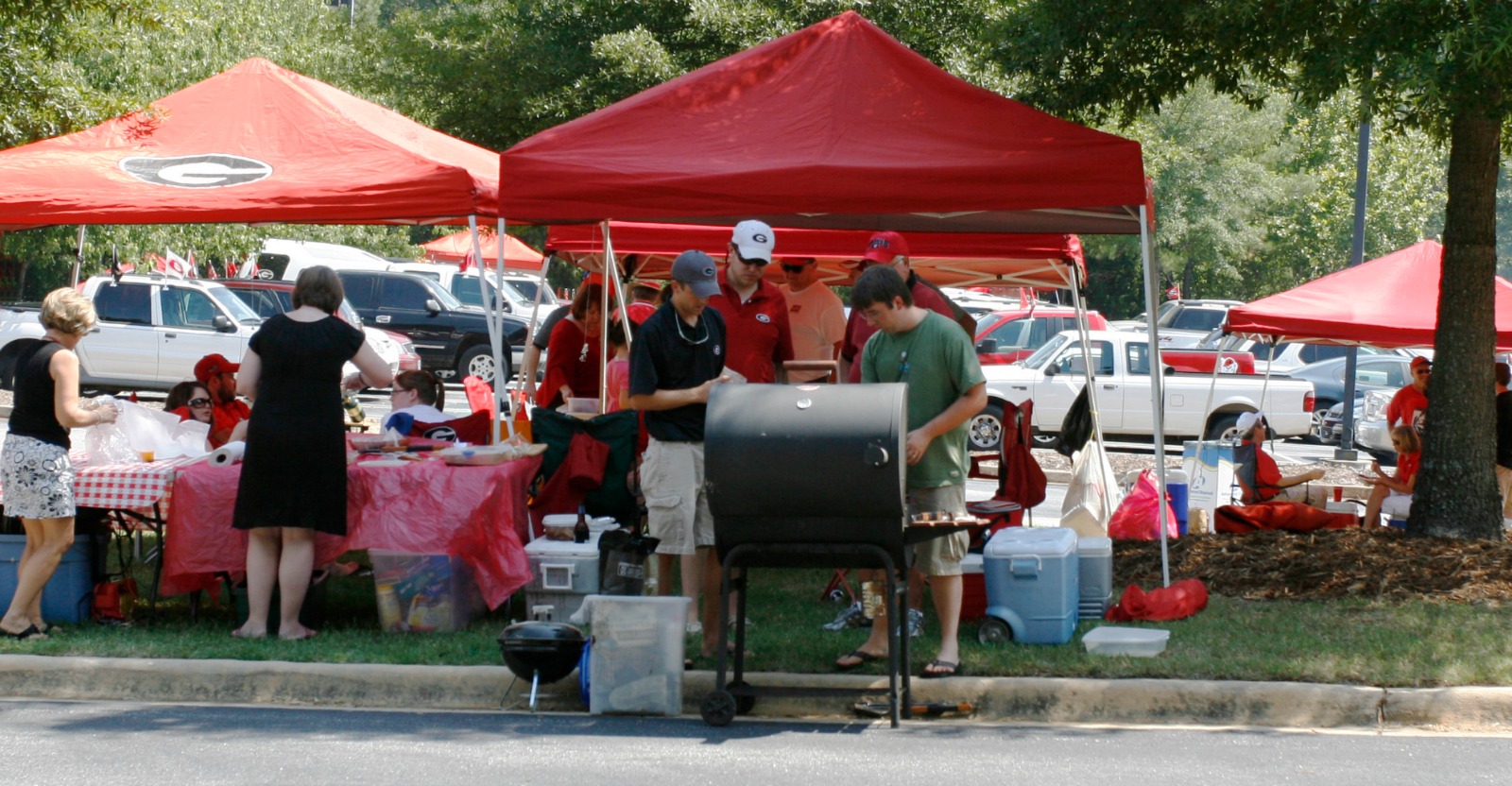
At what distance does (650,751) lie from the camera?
5.54 meters

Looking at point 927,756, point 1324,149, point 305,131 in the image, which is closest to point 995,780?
point 927,756

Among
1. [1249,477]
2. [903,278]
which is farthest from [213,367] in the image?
[1249,477]

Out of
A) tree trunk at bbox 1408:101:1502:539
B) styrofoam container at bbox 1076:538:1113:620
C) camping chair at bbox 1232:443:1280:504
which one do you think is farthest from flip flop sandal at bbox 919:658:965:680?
camping chair at bbox 1232:443:1280:504

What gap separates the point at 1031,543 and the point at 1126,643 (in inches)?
25.1

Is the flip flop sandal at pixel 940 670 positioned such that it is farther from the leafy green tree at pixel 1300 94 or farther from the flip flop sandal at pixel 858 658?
the leafy green tree at pixel 1300 94

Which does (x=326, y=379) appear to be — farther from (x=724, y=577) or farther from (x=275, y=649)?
(x=724, y=577)

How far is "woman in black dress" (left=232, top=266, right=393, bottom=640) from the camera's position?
22.6ft

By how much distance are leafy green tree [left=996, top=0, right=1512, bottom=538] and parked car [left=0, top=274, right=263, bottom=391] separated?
14124 millimetres

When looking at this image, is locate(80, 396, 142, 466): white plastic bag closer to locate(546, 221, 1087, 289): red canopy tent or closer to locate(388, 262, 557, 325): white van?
locate(546, 221, 1087, 289): red canopy tent

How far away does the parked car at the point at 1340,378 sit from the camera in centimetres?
2308

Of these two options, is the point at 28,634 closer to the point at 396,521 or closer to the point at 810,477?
the point at 396,521

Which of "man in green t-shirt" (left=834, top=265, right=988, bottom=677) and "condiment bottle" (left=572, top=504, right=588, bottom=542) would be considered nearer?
"man in green t-shirt" (left=834, top=265, right=988, bottom=677)

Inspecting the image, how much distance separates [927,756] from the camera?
5.48 m

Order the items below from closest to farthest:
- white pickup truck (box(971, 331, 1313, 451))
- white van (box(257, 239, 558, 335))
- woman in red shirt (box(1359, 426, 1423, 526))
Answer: woman in red shirt (box(1359, 426, 1423, 526)) → white pickup truck (box(971, 331, 1313, 451)) → white van (box(257, 239, 558, 335))
